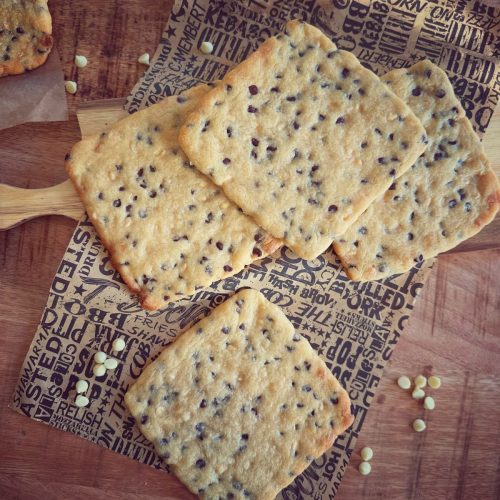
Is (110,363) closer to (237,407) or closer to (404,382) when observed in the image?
(237,407)

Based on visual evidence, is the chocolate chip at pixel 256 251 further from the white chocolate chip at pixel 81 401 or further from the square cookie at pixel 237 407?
the white chocolate chip at pixel 81 401

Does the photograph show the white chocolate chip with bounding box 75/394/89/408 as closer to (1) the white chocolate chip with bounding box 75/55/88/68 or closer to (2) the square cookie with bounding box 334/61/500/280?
(2) the square cookie with bounding box 334/61/500/280

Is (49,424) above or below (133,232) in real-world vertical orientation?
below

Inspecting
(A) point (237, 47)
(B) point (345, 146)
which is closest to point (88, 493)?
(B) point (345, 146)

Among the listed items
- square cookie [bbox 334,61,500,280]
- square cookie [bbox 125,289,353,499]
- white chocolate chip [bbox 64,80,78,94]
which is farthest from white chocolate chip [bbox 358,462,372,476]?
white chocolate chip [bbox 64,80,78,94]

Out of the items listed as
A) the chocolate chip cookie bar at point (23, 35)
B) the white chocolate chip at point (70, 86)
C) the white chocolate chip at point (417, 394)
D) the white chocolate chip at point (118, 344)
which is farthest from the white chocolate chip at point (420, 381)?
the chocolate chip cookie bar at point (23, 35)

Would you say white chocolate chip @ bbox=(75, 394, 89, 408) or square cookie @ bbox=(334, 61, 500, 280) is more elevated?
square cookie @ bbox=(334, 61, 500, 280)

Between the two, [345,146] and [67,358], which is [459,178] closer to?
[345,146]
